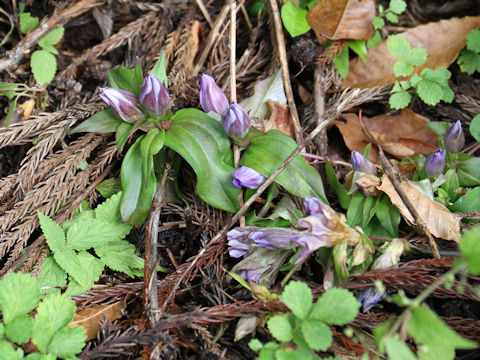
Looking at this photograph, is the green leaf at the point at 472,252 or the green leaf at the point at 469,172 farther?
the green leaf at the point at 469,172

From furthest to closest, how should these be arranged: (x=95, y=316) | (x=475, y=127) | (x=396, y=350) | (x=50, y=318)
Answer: (x=475, y=127) < (x=95, y=316) < (x=50, y=318) < (x=396, y=350)

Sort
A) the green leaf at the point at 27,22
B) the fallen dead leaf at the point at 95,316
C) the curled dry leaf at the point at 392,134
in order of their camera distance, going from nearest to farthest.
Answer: the fallen dead leaf at the point at 95,316
the curled dry leaf at the point at 392,134
the green leaf at the point at 27,22

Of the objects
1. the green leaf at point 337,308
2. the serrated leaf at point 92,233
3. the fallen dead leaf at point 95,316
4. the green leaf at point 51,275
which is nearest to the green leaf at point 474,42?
the green leaf at point 337,308

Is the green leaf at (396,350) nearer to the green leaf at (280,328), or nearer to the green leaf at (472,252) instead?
the green leaf at (472,252)

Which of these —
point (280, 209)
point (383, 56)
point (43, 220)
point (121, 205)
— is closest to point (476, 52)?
point (383, 56)

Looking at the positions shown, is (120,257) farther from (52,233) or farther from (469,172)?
(469,172)

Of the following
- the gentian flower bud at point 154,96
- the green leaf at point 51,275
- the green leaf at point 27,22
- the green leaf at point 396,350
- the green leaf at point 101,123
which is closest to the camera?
the green leaf at point 396,350

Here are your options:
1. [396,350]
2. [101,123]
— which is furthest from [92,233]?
[396,350]
